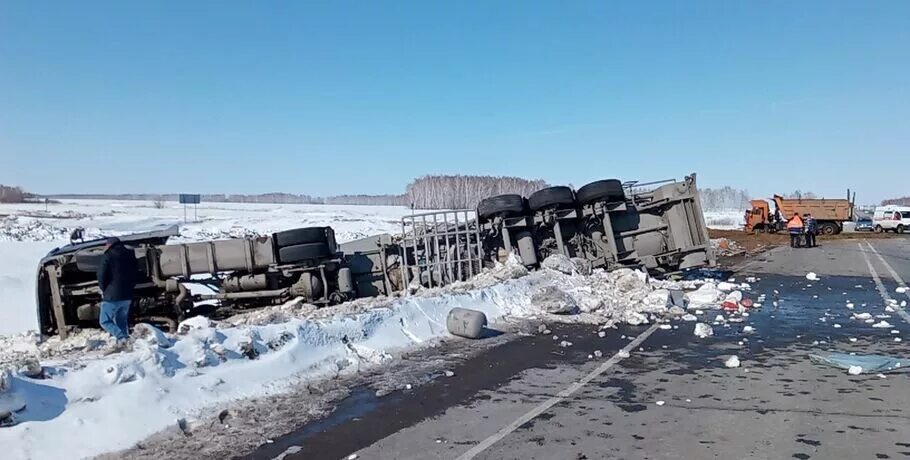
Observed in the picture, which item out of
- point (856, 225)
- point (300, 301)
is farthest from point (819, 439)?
point (856, 225)

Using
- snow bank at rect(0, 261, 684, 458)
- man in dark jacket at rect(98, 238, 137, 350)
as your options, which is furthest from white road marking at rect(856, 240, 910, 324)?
man in dark jacket at rect(98, 238, 137, 350)

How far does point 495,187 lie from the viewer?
135m

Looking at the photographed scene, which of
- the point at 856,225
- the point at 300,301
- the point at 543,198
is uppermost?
the point at 543,198

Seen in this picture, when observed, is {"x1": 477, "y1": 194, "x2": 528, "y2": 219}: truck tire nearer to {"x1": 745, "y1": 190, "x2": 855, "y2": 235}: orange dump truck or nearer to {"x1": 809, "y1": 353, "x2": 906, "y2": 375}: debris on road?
{"x1": 809, "y1": 353, "x2": 906, "y2": 375}: debris on road

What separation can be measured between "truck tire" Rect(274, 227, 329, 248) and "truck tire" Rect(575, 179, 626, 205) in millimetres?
6424

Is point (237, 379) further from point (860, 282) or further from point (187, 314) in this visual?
point (860, 282)

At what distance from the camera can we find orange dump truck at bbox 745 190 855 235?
157 feet

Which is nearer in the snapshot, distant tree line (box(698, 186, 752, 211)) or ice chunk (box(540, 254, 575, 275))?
ice chunk (box(540, 254, 575, 275))

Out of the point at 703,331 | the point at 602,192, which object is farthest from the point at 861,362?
the point at 602,192

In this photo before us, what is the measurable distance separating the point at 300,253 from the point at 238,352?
16.7ft

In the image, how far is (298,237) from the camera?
40.7 feet

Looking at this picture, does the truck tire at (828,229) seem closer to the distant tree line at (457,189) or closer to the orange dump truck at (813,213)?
the orange dump truck at (813,213)

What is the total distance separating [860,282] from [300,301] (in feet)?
45.5

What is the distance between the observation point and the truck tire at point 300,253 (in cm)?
1232
